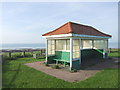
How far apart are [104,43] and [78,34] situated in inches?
233

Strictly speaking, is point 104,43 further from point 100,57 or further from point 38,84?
point 38,84

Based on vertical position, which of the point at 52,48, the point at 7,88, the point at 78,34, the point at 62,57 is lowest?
the point at 7,88

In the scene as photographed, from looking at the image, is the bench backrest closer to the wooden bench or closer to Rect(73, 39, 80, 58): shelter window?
the wooden bench

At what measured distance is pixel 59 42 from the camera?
10.2 metres

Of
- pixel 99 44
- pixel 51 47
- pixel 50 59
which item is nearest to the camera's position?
pixel 50 59

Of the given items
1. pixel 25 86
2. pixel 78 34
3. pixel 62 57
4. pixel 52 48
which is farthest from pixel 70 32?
pixel 25 86

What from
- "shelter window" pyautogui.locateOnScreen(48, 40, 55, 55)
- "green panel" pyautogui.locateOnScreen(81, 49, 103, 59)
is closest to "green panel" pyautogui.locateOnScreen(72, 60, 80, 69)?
"green panel" pyautogui.locateOnScreen(81, 49, 103, 59)

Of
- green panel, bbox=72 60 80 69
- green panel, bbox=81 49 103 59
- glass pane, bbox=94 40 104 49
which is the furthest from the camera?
glass pane, bbox=94 40 104 49

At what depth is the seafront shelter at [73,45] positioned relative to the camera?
781cm

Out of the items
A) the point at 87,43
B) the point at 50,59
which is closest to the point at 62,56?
the point at 50,59

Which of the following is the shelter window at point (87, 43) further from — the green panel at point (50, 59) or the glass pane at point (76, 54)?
the green panel at point (50, 59)

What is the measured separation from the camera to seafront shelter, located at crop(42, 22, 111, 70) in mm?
7807

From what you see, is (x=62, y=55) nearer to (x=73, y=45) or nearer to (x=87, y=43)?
(x=73, y=45)

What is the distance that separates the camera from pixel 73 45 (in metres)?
8.34
